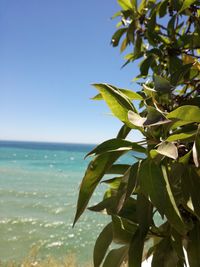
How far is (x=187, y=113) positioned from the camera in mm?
441

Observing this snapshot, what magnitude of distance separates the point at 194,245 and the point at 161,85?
26 centimetres

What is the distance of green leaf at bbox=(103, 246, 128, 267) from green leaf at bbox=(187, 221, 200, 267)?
0.37 ft

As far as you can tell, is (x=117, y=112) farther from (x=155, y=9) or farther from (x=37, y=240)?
(x=37, y=240)

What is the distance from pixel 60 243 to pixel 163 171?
18.7 ft

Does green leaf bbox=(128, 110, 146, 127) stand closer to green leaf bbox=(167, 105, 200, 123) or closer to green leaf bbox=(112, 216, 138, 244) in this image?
green leaf bbox=(167, 105, 200, 123)

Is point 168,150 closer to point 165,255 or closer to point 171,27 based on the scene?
point 165,255

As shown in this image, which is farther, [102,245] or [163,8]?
[163,8]

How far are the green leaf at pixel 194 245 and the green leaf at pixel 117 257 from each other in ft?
0.37

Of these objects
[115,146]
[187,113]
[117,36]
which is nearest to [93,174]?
[115,146]

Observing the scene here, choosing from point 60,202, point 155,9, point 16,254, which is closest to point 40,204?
point 60,202

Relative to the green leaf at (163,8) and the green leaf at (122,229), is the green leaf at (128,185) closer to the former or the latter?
the green leaf at (122,229)

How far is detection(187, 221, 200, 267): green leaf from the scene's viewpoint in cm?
54

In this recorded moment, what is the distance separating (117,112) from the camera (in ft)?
1.68

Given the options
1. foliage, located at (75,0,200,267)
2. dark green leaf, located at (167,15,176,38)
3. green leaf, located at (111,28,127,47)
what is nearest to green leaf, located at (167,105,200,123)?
foliage, located at (75,0,200,267)
